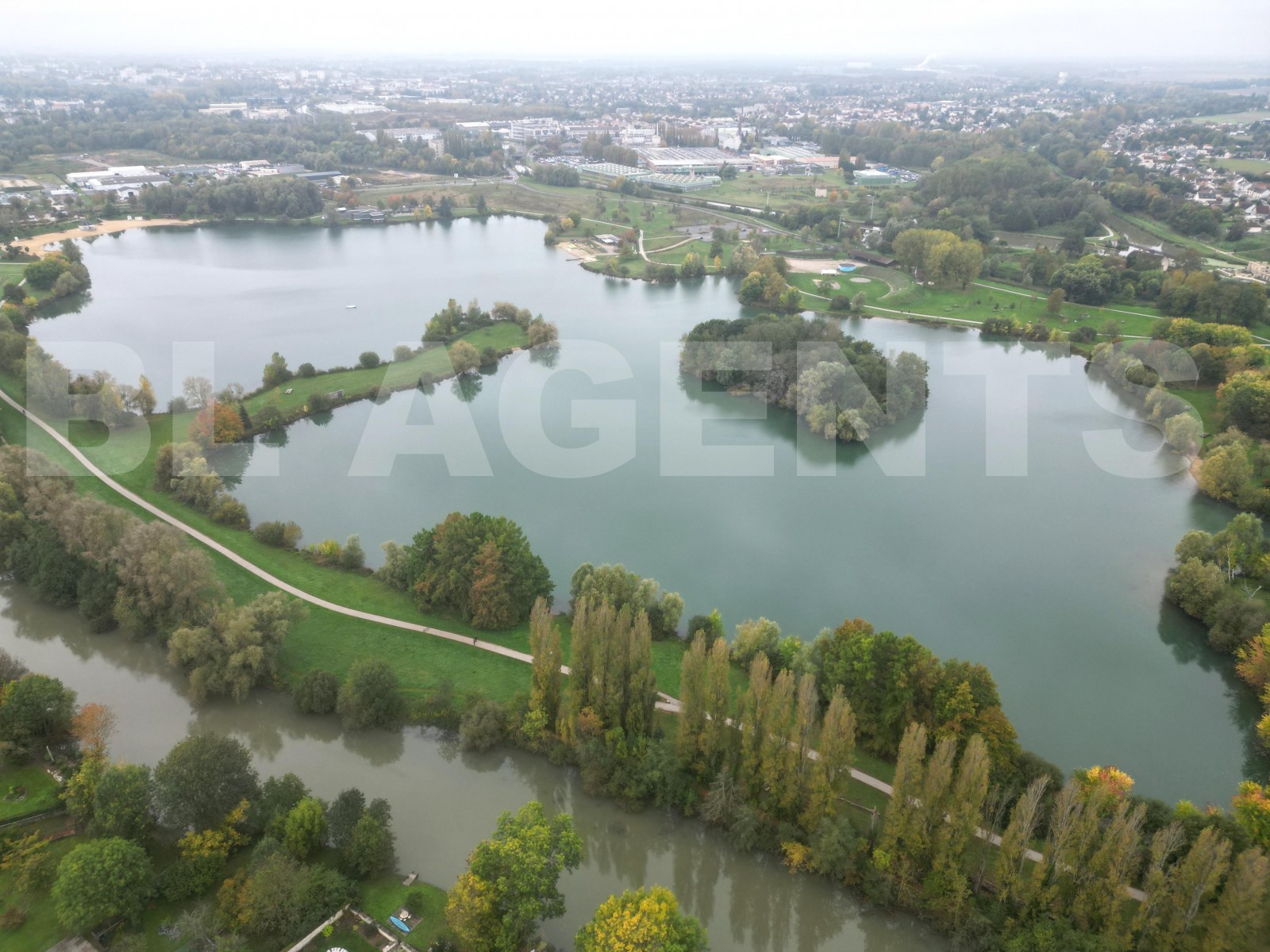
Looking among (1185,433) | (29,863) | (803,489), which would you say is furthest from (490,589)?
(1185,433)

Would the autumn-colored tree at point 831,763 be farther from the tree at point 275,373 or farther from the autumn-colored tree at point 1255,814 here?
the tree at point 275,373

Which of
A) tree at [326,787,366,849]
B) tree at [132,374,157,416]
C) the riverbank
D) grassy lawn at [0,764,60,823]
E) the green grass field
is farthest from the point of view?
the green grass field

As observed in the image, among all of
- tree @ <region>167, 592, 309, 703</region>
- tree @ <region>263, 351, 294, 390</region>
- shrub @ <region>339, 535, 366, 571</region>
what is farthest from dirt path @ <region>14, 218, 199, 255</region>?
tree @ <region>167, 592, 309, 703</region>

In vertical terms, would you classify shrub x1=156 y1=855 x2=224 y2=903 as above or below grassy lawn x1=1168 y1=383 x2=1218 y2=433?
above

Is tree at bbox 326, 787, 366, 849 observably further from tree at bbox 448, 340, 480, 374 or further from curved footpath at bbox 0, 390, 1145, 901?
tree at bbox 448, 340, 480, 374

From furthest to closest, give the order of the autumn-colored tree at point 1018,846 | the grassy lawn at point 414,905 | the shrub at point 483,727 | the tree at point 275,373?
the tree at point 275,373
the shrub at point 483,727
the grassy lawn at point 414,905
the autumn-colored tree at point 1018,846

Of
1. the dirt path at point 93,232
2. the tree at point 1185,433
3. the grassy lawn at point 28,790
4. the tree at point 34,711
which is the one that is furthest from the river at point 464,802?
the dirt path at point 93,232
